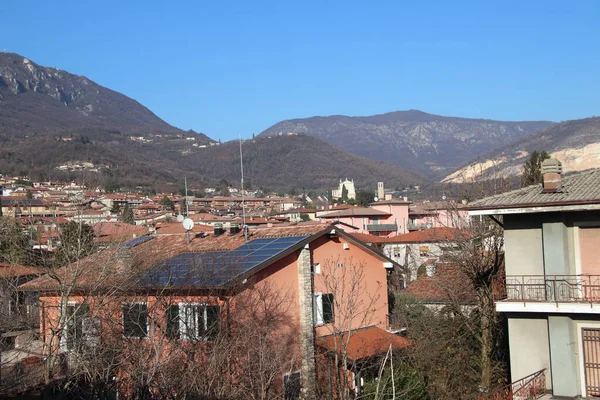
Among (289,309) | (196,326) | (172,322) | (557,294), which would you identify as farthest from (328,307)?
(557,294)

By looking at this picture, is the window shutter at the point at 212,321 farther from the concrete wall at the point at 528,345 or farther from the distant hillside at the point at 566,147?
the distant hillside at the point at 566,147

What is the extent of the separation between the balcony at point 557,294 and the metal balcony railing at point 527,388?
1.61 meters

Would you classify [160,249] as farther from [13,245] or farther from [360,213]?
[360,213]

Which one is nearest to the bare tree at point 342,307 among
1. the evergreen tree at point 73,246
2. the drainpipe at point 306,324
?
the drainpipe at point 306,324

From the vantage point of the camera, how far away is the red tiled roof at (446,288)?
26.1 metres

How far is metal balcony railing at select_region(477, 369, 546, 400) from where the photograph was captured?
15.6 m

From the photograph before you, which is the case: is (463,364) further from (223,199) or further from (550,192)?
(223,199)

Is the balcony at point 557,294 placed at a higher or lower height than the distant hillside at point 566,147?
lower

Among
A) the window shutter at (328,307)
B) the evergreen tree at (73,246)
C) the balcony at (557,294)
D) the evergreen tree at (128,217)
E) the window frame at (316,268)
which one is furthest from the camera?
the evergreen tree at (128,217)

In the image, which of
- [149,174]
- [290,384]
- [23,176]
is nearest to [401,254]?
[290,384]

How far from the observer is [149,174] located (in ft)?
633

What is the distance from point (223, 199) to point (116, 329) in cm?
13545

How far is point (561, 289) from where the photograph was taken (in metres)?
15.4

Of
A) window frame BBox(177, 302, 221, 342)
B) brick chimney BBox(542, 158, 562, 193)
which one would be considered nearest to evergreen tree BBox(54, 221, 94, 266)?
window frame BBox(177, 302, 221, 342)
